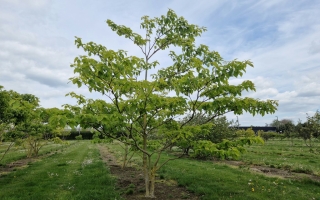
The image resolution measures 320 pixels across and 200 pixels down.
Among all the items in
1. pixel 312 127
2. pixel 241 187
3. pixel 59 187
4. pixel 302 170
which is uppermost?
pixel 312 127

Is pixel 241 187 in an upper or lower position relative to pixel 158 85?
lower

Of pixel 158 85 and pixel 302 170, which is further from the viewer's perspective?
pixel 302 170

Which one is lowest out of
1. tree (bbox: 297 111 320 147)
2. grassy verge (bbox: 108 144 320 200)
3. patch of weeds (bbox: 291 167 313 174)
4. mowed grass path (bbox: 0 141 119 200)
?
mowed grass path (bbox: 0 141 119 200)

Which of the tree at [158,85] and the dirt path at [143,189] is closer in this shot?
the tree at [158,85]

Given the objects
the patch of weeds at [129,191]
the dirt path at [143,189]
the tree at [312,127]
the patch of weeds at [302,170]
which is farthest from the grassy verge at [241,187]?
the tree at [312,127]

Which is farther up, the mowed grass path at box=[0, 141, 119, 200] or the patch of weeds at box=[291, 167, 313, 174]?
the patch of weeds at box=[291, 167, 313, 174]

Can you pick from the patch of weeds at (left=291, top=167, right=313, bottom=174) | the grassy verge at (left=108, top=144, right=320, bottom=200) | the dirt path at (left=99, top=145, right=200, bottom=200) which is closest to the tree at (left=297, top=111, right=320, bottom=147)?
the patch of weeds at (left=291, top=167, right=313, bottom=174)

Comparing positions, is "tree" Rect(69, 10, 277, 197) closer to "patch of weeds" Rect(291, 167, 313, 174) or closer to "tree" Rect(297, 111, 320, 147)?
"patch of weeds" Rect(291, 167, 313, 174)

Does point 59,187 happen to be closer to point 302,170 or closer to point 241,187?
point 241,187

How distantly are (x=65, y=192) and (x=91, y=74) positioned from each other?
494cm

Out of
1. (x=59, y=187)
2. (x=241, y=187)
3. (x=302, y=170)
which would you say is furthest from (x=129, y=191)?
(x=302, y=170)

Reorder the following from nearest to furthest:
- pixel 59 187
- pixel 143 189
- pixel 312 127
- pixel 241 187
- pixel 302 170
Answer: pixel 143 189
pixel 241 187
pixel 59 187
pixel 302 170
pixel 312 127

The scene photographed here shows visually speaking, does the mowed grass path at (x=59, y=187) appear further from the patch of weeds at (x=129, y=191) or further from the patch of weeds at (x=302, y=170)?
the patch of weeds at (x=302, y=170)

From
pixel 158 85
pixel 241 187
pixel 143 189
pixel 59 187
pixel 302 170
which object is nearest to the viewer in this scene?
pixel 158 85
